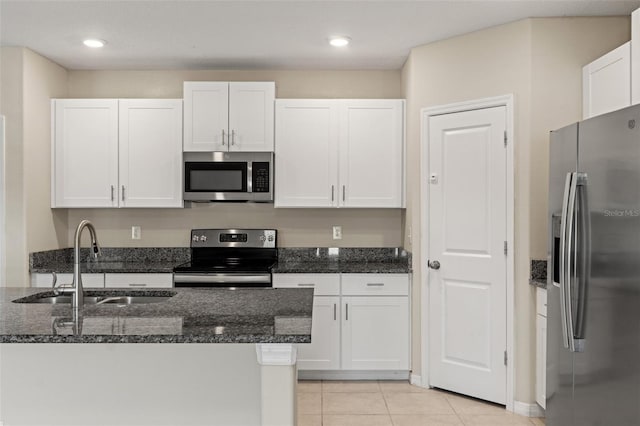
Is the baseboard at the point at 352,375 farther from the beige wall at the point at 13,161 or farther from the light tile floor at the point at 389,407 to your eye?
the beige wall at the point at 13,161

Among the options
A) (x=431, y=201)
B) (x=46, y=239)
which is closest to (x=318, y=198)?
(x=431, y=201)

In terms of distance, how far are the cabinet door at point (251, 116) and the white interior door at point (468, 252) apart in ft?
4.18

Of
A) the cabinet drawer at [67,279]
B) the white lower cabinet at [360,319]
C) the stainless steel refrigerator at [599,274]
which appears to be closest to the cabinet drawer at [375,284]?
the white lower cabinet at [360,319]

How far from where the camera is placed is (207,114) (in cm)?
421

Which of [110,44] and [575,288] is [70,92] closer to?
[110,44]

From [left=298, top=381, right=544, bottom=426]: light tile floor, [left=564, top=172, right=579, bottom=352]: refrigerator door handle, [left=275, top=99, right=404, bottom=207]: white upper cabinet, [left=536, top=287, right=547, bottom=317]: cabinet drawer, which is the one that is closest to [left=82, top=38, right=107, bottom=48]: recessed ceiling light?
[left=275, top=99, right=404, bottom=207]: white upper cabinet

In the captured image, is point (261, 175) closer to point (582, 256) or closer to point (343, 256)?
point (343, 256)

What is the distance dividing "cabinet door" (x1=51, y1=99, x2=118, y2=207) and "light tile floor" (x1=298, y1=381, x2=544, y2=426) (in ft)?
7.47

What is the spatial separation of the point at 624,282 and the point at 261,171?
2754 millimetres

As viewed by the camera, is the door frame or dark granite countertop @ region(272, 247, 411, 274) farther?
dark granite countertop @ region(272, 247, 411, 274)

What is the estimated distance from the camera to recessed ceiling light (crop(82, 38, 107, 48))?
3768mm

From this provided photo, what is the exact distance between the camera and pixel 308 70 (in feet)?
14.9

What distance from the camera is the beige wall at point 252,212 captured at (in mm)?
4547

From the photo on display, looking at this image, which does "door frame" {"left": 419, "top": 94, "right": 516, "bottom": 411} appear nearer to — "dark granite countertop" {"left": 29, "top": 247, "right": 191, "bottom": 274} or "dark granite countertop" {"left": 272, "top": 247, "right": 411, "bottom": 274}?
"dark granite countertop" {"left": 272, "top": 247, "right": 411, "bottom": 274}
